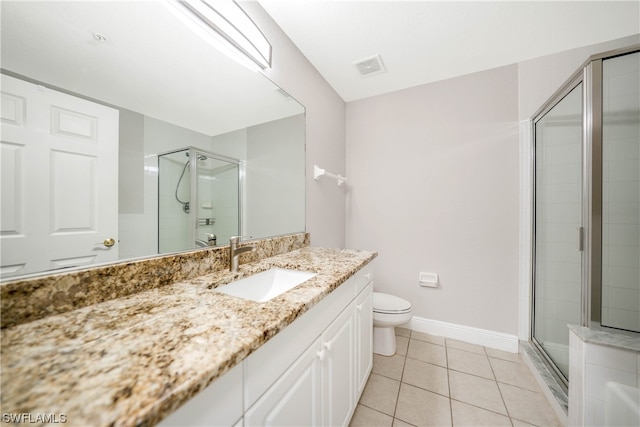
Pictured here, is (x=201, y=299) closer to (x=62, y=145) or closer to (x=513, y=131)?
(x=62, y=145)

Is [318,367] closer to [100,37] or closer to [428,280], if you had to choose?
[100,37]

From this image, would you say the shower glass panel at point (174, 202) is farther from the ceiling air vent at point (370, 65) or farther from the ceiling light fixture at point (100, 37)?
the ceiling air vent at point (370, 65)

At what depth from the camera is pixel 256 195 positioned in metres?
1.36

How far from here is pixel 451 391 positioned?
1.43 meters

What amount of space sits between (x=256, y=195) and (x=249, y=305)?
2.65ft

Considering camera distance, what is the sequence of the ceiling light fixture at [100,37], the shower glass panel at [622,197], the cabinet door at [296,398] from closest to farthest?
the cabinet door at [296,398]
the ceiling light fixture at [100,37]
the shower glass panel at [622,197]

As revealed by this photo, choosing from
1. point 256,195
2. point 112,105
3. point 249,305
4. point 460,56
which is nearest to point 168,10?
point 112,105

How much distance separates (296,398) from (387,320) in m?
1.16

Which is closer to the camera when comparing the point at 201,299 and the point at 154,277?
the point at 201,299

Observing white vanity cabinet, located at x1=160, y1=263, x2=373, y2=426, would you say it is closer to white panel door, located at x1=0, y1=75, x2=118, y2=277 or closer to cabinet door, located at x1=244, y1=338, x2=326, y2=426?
cabinet door, located at x1=244, y1=338, x2=326, y2=426

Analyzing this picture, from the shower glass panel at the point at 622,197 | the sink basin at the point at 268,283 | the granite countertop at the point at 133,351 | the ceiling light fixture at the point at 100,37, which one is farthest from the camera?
the shower glass panel at the point at 622,197

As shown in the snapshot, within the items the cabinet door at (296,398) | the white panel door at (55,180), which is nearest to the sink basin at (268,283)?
the cabinet door at (296,398)

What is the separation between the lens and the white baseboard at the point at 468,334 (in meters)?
1.83

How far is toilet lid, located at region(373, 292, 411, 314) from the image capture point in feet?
5.58
